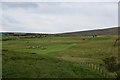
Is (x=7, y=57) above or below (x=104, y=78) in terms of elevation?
above

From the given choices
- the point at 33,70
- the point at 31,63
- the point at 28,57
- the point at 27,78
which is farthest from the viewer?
the point at 28,57

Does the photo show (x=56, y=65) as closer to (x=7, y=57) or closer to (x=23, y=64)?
(x=23, y=64)

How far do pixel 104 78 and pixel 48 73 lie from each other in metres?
8.18

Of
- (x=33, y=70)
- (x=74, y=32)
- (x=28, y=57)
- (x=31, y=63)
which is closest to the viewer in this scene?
(x=33, y=70)

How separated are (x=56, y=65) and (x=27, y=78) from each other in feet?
25.3

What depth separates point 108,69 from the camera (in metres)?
47.1

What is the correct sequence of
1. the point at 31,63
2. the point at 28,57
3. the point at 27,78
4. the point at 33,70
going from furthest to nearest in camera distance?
the point at 28,57, the point at 31,63, the point at 33,70, the point at 27,78

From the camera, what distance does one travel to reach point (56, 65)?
42.4 meters

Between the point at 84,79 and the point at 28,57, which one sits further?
the point at 28,57

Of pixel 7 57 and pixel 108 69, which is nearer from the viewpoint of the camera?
pixel 7 57

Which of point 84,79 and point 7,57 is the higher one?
point 7,57

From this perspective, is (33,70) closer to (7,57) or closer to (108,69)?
(7,57)

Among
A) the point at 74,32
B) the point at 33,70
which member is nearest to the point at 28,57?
the point at 33,70

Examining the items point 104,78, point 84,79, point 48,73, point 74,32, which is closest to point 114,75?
point 104,78
